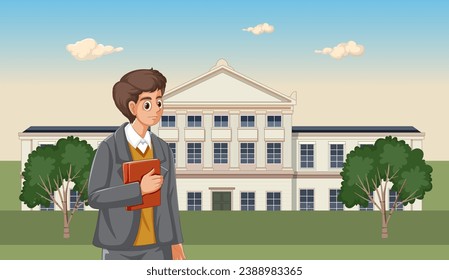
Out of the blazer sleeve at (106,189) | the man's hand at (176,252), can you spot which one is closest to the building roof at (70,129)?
the man's hand at (176,252)

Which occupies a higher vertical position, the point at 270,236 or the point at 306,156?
the point at 306,156

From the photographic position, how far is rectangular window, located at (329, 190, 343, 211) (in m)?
52.2

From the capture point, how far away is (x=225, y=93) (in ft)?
167

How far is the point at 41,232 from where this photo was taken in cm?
3938

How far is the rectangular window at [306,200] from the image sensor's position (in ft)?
173

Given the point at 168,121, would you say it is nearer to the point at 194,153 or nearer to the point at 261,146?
the point at 194,153

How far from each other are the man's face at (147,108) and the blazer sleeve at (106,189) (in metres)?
0.62

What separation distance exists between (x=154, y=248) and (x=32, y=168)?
93.4 ft

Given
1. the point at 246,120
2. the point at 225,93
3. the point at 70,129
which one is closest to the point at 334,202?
the point at 246,120

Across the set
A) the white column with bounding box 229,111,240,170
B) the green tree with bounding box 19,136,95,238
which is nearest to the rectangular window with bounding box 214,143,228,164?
the white column with bounding box 229,111,240,170

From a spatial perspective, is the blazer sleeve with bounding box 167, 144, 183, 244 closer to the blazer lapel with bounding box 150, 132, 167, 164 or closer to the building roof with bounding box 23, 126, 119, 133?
the blazer lapel with bounding box 150, 132, 167, 164

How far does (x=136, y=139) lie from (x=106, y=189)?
0.84 metres
